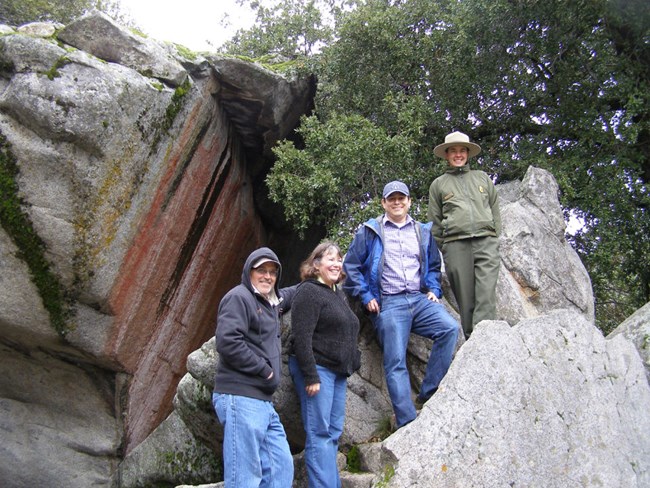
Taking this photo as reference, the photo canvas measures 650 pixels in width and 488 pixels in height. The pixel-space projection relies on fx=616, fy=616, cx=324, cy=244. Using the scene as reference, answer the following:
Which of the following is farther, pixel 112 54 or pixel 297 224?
pixel 297 224

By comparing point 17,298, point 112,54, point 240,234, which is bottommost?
point 17,298

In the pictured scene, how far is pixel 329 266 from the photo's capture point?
579 cm

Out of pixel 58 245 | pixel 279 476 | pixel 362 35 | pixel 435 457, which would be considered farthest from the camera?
pixel 362 35

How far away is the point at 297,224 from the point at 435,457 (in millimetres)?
6539

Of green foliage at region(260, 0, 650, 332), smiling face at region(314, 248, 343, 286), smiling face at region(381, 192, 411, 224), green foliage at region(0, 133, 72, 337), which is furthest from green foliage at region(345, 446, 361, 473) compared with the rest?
green foliage at region(0, 133, 72, 337)

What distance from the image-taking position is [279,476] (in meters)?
5.13

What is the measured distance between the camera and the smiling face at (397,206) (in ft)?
21.5

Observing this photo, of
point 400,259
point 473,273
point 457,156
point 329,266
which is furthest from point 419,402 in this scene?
point 457,156

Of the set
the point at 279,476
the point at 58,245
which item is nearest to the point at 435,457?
the point at 279,476

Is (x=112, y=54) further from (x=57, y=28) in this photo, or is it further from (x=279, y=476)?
(x=279, y=476)

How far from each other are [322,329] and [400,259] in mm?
1331

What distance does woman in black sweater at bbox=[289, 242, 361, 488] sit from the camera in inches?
213

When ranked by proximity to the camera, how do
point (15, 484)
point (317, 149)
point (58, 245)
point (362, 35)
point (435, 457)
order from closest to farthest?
point (435, 457), point (58, 245), point (15, 484), point (317, 149), point (362, 35)

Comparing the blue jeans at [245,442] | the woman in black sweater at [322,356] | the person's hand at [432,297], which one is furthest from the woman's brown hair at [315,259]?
the blue jeans at [245,442]
